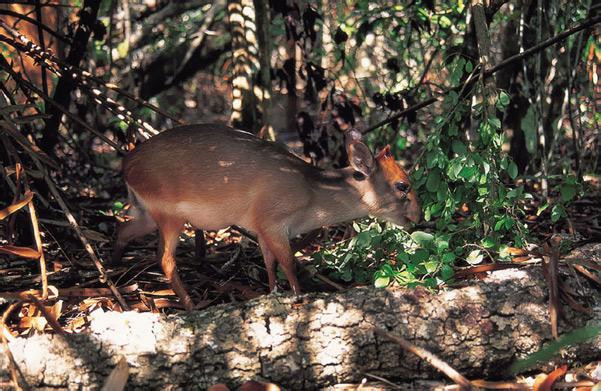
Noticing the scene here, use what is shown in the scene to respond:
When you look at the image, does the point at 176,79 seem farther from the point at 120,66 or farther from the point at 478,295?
the point at 478,295

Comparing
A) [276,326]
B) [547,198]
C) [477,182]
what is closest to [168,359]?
[276,326]

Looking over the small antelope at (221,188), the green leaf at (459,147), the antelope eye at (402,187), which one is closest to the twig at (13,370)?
the small antelope at (221,188)

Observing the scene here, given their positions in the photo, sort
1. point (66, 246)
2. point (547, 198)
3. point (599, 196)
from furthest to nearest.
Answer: point (599, 196), point (547, 198), point (66, 246)

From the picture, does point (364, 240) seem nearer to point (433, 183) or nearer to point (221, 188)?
point (433, 183)

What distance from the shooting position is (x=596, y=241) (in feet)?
15.2

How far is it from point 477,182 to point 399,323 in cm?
130

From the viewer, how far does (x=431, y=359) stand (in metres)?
3.37

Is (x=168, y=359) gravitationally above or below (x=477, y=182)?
below

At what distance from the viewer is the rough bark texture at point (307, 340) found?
10.9 feet

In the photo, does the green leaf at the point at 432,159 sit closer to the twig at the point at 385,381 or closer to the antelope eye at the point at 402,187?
the antelope eye at the point at 402,187

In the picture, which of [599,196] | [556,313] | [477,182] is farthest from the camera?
[599,196]

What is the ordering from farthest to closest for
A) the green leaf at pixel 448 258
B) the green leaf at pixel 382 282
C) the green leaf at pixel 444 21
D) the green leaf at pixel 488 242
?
1. the green leaf at pixel 444 21
2. the green leaf at pixel 488 242
3. the green leaf at pixel 448 258
4. the green leaf at pixel 382 282

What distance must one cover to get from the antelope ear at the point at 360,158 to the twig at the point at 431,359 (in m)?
1.56

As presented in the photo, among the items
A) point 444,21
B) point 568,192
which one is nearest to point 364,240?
point 568,192
